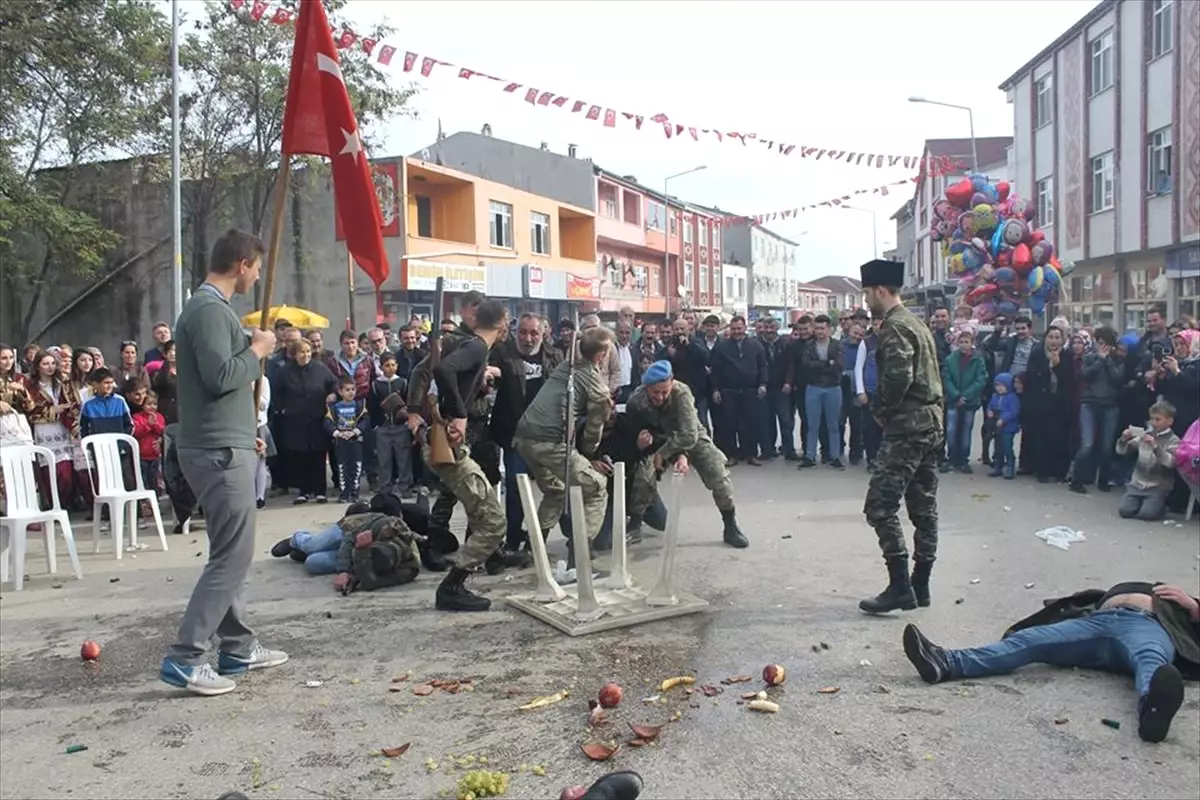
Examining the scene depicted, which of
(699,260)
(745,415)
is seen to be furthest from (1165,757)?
(699,260)

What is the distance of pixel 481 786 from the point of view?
378cm

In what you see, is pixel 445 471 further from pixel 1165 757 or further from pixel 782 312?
pixel 782 312

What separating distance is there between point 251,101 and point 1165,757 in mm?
23320

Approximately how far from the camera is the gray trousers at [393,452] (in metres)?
10.6

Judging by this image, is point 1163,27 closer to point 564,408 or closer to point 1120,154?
point 1120,154

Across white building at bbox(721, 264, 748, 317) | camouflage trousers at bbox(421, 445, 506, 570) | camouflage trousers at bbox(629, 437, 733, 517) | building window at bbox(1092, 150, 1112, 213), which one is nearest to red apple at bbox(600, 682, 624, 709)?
camouflage trousers at bbox(421, 445, 506, 570)

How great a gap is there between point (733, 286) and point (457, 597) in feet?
232

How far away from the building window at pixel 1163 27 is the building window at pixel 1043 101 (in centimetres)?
681

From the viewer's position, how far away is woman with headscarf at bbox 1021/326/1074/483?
10570 millimetres

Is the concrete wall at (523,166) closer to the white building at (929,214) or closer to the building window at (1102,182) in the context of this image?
the white building at (929,214)

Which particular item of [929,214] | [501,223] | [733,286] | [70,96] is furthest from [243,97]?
[733,286]

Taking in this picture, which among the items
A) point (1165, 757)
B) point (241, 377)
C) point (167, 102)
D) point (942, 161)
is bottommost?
point (1165, 757)

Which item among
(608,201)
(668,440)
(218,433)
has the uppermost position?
(608,201)

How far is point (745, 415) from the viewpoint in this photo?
12578mm
